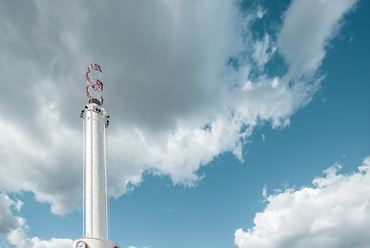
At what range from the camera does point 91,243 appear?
54.5 m

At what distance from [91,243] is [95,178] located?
51.7ft

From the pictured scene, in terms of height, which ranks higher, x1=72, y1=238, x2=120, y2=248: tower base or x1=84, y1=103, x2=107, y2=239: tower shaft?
x1=84, y1=103, x2=107, y2=239: tower shaft

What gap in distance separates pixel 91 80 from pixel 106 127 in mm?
18390

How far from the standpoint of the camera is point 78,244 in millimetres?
53500

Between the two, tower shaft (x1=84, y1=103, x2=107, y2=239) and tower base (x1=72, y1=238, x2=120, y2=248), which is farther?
tower shaft (x1=84, y1=103, x2=107, y2=239)

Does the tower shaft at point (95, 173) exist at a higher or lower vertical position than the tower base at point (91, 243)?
higher

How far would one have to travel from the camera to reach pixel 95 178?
65125 mm

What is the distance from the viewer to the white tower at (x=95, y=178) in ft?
189

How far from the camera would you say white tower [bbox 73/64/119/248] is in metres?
57.5

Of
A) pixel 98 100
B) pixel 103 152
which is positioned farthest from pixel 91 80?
pixel 103 152

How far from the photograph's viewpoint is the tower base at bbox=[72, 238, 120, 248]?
176 ft

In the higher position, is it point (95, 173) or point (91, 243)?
point (95, 173)

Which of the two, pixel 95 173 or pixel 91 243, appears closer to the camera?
pixel 91 243

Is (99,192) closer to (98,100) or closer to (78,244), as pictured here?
(78,244)
